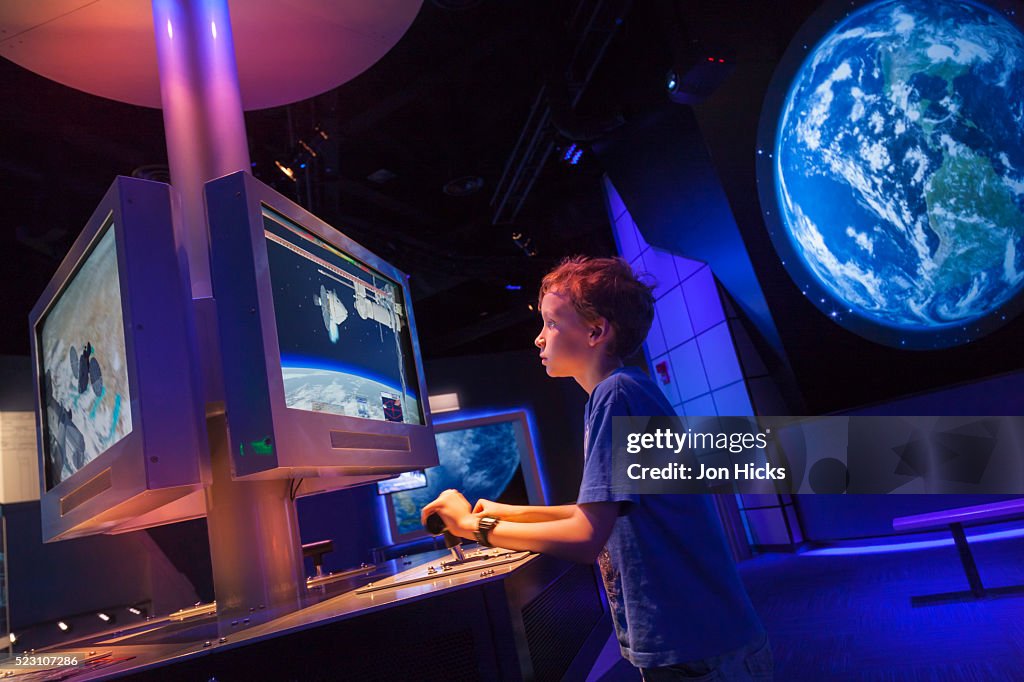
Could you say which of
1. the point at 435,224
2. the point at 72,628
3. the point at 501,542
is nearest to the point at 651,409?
the point at 501,542

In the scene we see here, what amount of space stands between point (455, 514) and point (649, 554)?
0.36 metres

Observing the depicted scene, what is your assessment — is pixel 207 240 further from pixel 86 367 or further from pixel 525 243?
pixel 525 243

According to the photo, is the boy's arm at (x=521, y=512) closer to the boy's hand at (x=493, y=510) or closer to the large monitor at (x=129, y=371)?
the boy's hand at (x=493, y=510)

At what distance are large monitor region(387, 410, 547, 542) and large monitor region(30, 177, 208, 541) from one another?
362 inches

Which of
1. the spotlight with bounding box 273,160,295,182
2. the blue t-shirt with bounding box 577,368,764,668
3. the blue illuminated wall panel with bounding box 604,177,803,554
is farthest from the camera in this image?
the blue illuminated wall panel with bounding box 604,177,803,554

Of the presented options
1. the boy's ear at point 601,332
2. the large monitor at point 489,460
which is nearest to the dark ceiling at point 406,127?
the large monitor at point 489,460

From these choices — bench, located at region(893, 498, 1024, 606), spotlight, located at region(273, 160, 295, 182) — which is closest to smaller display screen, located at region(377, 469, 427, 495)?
spotlight, located at region(273, 160, 295, 182)

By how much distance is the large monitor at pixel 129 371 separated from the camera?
1.06 m

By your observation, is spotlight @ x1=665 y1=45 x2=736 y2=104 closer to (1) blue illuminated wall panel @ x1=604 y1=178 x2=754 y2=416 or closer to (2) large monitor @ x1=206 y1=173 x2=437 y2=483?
(1) blue illuminated wall panel @ x1=604 y1=178 x2=754 y2=416

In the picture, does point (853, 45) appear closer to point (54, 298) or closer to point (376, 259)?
point (376, 259)

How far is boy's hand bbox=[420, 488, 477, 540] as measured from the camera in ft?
3.67

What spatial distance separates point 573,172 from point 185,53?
21.5ft

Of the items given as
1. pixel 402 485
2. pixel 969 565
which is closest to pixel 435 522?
pixel 969 565

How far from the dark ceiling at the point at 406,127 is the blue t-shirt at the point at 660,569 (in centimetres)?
415
